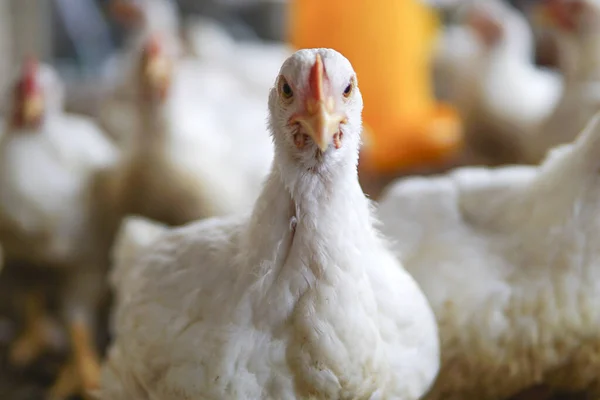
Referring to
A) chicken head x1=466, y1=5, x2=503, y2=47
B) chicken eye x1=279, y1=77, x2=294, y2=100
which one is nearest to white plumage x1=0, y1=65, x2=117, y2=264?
chicken eye x1=279, y1=77, x2=294, y2=100

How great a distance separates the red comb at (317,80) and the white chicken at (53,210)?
3.33 feet

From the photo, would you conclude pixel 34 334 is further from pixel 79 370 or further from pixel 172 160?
pixel 172 160

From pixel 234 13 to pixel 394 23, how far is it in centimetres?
146

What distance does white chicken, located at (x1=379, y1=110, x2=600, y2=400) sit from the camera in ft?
3.76

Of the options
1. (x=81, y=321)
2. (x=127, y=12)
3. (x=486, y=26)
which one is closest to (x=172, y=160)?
(x=81, y=321)

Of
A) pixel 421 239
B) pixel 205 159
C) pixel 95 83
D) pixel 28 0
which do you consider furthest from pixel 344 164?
pixel 28 0

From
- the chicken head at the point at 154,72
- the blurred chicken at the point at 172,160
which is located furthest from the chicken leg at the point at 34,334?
the chicken head at the point at 154,72

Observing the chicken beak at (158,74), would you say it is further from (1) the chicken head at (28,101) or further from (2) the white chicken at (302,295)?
(2) the white chicken at (302,295)

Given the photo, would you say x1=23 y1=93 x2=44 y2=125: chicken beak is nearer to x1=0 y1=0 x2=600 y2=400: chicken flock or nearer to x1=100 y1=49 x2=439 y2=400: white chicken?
x1=0 y1=0 x2=600 y2=400: chicken flock

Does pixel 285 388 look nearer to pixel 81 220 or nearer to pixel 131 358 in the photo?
pixel 131 358

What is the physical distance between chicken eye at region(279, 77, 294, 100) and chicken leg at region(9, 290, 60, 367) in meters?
1.26

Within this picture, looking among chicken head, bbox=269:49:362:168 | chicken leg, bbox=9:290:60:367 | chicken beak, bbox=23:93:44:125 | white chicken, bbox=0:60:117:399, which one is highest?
chicken head, bbox=269:49:362:168

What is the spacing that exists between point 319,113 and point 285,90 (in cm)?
7

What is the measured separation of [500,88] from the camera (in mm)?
2363
